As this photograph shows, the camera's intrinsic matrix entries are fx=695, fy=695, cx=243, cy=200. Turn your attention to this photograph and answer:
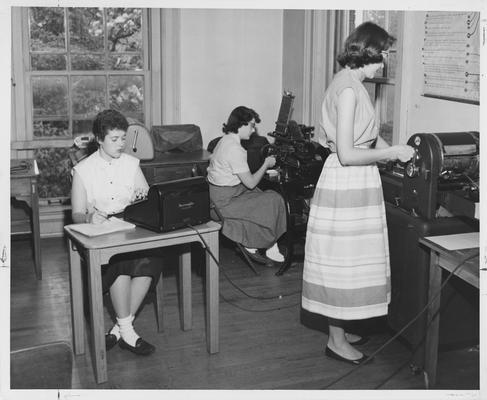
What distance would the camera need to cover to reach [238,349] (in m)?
3.58

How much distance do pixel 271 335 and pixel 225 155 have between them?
1.43 meters

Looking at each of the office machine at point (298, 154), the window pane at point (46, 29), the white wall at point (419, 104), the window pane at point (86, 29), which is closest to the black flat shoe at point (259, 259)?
the office machine at point (298, 154)

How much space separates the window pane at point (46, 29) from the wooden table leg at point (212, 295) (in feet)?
9.85

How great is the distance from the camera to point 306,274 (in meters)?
3.33

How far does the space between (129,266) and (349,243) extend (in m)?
1.11

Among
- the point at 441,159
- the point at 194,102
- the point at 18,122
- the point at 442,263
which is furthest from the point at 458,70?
the point at 18,122

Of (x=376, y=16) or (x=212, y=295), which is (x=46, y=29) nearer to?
(x=376, y=16)

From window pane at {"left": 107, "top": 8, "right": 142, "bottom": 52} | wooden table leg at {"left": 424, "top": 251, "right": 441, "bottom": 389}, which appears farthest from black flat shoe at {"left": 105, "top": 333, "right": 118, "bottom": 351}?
window pane at {"left": 107, "top": 8, "right": 142, "bottom": 52}

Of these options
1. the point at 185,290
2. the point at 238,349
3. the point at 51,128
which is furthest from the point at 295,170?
the point at 51,128

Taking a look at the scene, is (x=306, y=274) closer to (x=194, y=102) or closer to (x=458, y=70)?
(x=458, y=70)

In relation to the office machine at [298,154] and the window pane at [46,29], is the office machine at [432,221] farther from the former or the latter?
the window pane at [46,29]

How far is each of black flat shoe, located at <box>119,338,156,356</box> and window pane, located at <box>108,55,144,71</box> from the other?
2928 mm

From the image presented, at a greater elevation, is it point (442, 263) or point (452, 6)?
point (452, 6)

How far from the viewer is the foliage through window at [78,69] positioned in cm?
559
